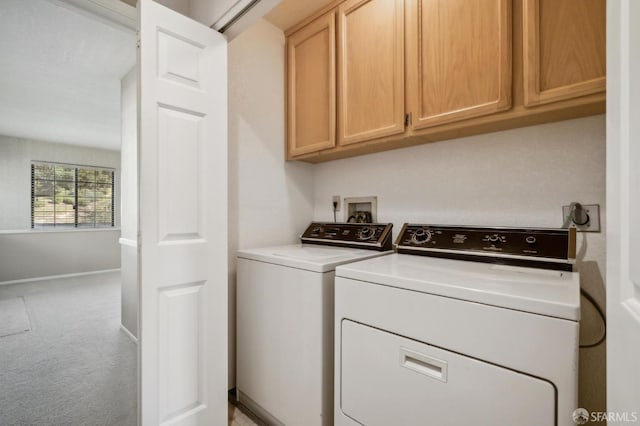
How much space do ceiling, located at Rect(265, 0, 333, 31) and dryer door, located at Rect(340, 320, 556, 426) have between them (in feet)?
6.21

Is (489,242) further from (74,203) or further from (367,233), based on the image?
(74,203)

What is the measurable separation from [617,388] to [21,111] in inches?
238

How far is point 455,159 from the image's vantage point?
161 cm

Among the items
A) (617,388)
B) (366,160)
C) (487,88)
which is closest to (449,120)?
(487,88)

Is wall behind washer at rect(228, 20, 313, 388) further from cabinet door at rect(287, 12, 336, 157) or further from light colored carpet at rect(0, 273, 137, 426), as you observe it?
light colored carpet at rect(0, 273, 137, 426)

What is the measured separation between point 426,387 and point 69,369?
263cm

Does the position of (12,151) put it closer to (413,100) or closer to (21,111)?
(21,111)

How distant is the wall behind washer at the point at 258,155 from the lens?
185cm

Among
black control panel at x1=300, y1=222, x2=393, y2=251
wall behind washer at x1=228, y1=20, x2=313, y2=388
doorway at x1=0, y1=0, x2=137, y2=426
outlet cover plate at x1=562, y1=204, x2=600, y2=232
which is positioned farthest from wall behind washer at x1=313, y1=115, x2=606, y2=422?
doorway at x1=0, y1=0, x2=137, y2=426

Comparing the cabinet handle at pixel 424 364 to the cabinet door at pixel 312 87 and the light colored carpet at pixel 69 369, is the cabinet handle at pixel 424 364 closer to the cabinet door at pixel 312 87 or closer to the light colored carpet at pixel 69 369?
the cabinet door at pixel 312 87

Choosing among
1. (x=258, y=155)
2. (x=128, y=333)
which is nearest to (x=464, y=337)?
(x=258, y=155)

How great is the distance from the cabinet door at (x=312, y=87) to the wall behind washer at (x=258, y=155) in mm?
101

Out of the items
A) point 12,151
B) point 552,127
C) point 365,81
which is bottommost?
point 552,127

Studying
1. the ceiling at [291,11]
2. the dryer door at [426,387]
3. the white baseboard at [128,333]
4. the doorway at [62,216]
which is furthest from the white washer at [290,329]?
the white baseboard at [128,333]
